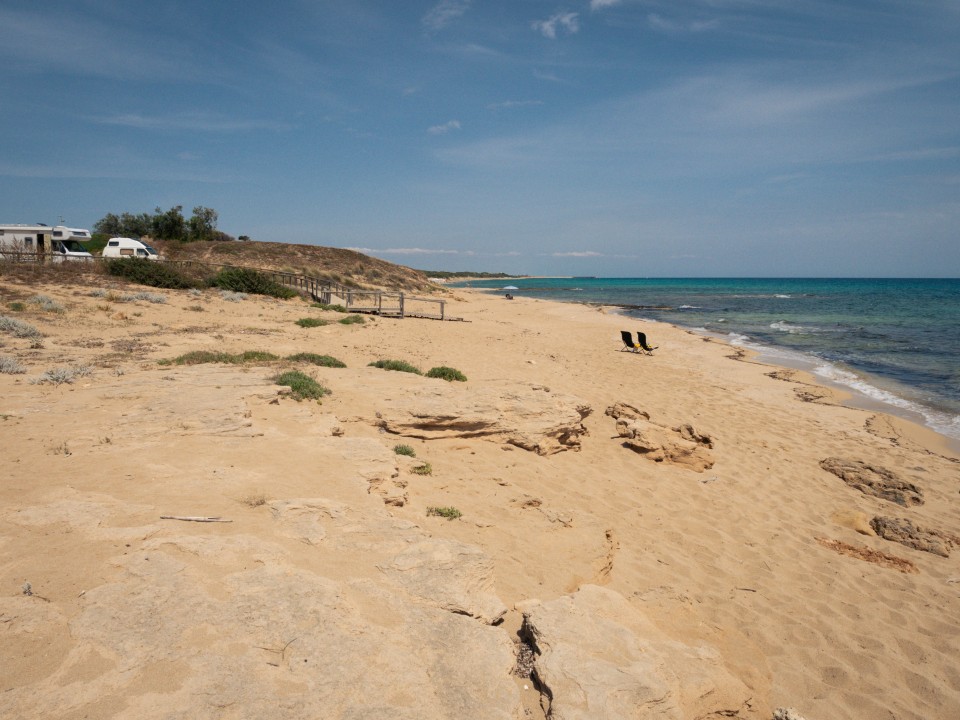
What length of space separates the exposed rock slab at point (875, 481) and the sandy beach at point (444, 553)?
37 millimetres

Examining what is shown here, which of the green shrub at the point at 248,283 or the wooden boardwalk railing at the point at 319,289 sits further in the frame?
the green shrub at the point at 248,283

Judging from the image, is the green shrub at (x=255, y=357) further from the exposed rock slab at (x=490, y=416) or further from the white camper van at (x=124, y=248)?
the white camper van at (x=124, y=248)

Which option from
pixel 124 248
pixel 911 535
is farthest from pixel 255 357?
pixel 124 248

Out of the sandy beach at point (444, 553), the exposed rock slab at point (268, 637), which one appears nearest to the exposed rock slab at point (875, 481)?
the sandy beach at point (444, 553)

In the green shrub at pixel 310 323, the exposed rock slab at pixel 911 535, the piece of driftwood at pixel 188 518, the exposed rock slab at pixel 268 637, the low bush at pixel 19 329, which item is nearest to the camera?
the exposed rock slab at pixel 268 637

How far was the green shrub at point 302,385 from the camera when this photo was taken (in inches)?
320

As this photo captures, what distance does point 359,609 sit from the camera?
343cm

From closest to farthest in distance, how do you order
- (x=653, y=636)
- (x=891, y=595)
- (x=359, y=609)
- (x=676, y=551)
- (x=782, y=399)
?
(x=359, y=609)
(x=653, y=636)
(x=891, y=595)
(x=676, y=551)
(x=782, y=399)

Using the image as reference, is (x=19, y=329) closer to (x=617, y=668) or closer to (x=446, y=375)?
(x=446, y=375)

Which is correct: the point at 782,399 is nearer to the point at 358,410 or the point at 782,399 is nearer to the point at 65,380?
the point at 358,410

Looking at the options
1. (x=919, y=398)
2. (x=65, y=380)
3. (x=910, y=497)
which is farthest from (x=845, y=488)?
(x=65, y=380)

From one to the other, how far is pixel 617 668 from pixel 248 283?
26041 mm

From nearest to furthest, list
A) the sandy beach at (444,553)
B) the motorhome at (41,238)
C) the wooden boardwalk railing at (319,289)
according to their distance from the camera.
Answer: the sandy beach at (444,553) → the wooden boardwalk railing at (319,289) → the motorhome at (41,238)

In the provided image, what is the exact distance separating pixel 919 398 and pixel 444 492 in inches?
584
